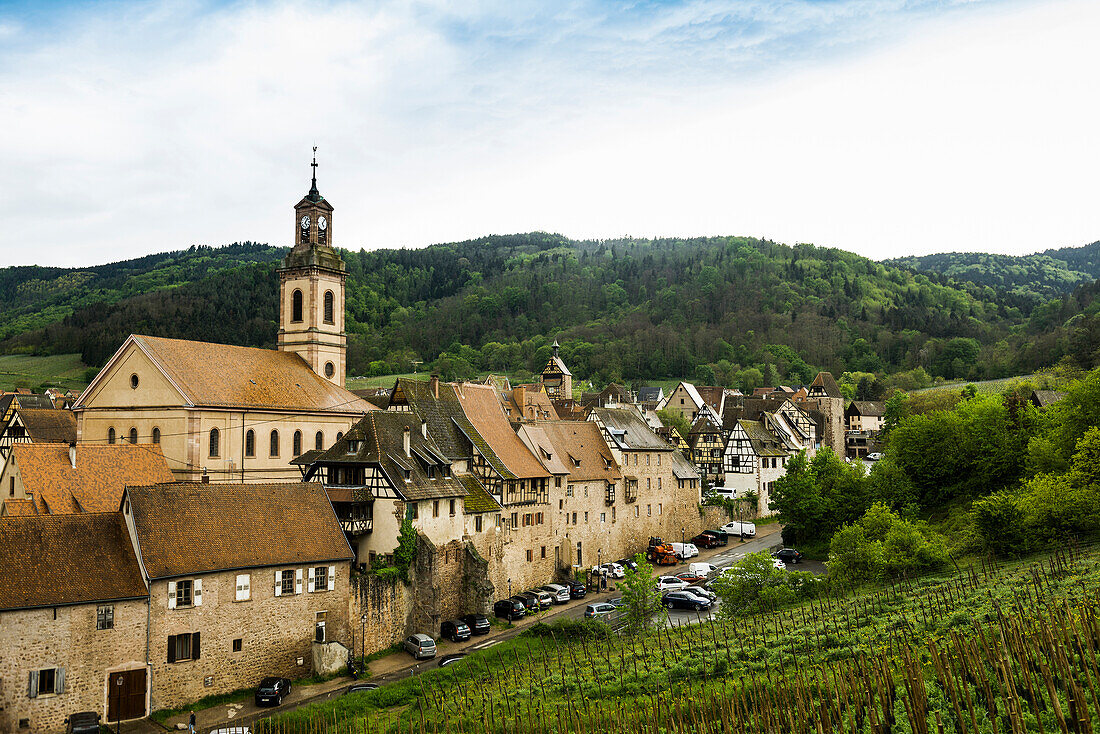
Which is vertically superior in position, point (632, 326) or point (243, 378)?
point (632, 326)

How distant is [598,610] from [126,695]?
22897 millimetres

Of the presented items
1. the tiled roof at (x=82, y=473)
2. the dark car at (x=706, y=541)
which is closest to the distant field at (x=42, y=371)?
the tiled roof at (x=82, y=473)

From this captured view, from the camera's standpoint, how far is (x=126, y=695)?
2944 centimetres

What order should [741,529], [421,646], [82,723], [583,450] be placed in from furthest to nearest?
1. [741,529]
2. [583,450]
3. [421,646]
4. [82,723]

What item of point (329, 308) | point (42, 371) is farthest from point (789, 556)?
point (42, 371)

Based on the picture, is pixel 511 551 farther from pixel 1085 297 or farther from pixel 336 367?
pixel 1085 297

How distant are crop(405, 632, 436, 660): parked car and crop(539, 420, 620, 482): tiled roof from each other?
19424 mm

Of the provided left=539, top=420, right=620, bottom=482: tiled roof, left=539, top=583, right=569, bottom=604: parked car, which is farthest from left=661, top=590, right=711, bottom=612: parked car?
left=539, top=420, right=620, bottom=482: tiled roof

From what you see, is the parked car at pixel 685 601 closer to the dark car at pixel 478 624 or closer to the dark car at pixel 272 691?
the dark car at pixel 478 624

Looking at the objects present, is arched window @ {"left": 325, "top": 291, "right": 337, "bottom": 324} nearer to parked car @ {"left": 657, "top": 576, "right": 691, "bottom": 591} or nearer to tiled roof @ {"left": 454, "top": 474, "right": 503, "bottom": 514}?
tiled roof @ {"left": 454, "top": 474, "right": 503, "bottom": 514}

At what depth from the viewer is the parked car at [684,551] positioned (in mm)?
60797

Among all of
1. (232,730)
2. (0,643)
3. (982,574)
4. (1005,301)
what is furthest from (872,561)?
(1005,301)

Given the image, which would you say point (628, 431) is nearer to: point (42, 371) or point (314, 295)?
point (314, 295)

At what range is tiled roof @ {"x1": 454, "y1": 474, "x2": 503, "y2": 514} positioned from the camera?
44469mm
